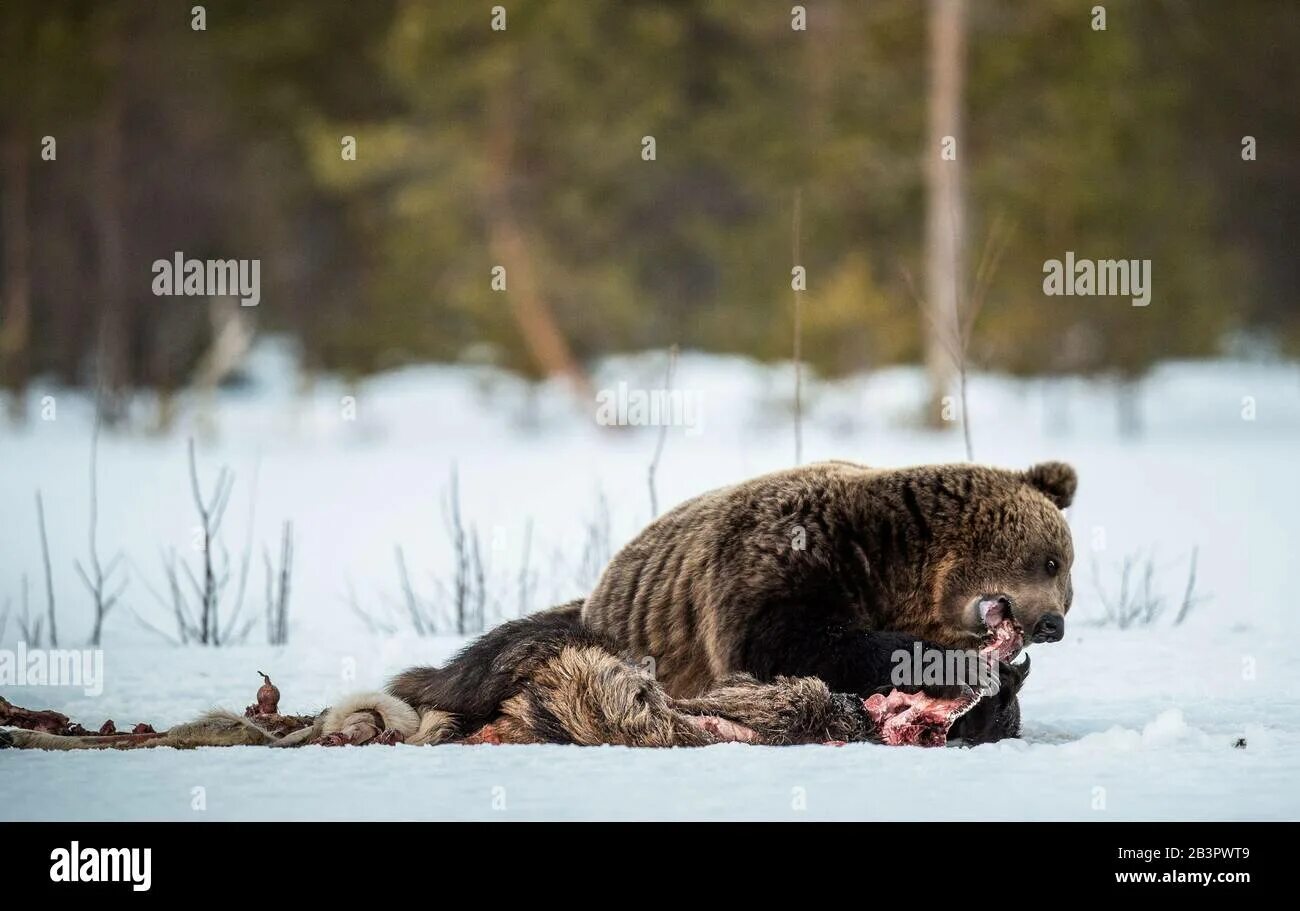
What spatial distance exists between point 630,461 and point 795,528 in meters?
15.3

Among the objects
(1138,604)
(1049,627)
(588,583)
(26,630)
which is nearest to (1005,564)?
(1049,627)

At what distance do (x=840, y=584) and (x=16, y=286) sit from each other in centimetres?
2471

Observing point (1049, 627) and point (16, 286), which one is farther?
point (16, 286)

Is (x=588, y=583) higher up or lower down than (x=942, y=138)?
lower down

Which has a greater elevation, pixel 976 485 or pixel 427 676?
pixel 976 485

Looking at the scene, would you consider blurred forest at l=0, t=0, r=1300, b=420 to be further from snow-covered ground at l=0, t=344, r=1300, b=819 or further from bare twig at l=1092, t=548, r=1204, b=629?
bare twig at l=1092, t=548, r=1204, b=629

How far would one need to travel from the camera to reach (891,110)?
915 inches

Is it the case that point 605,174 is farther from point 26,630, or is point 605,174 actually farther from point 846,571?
point 846,571

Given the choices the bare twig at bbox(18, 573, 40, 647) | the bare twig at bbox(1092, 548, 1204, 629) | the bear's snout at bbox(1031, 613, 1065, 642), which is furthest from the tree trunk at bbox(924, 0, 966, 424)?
the bear's snout at bbox(1031, 613, 1065, 642)

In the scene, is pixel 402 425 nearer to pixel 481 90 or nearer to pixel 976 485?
pixel 481 90

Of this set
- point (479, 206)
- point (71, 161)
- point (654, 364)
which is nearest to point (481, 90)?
point (479, 206)

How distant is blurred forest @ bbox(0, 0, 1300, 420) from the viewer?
74.2 ft

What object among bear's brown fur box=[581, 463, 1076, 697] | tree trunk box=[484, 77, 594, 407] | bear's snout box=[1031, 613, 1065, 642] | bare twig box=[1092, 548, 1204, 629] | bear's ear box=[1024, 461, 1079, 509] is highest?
tree trunk box=[484, 77, 594, 407]

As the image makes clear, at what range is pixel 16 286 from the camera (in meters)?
26.9
